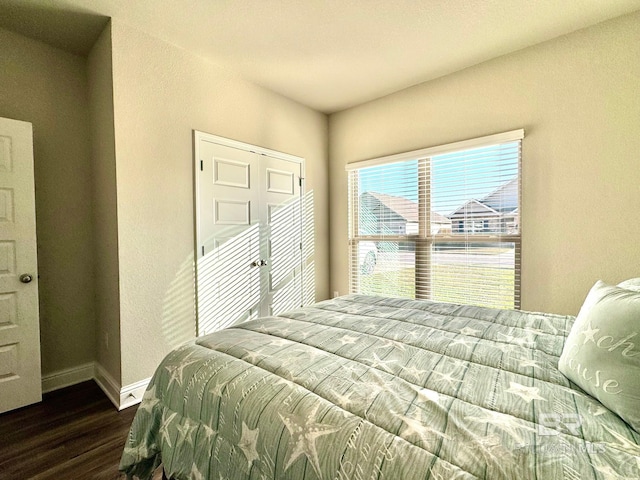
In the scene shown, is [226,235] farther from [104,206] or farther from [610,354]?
[610,354]

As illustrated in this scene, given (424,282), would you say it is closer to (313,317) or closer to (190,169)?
(313,317)

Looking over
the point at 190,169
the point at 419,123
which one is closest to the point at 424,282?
the point at 419,123

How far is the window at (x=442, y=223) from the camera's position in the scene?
109 inches

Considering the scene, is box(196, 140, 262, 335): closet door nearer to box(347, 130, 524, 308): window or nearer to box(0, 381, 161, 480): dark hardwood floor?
box(0, 381, 161, 480): dark hardwood floor

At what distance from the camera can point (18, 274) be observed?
217 centimetres

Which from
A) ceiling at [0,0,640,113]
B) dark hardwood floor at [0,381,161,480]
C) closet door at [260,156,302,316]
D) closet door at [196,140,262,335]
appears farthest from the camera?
closet door at [260,156,302,316]

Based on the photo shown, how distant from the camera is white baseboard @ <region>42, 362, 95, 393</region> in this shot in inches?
95.2

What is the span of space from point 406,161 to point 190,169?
7.12 feet

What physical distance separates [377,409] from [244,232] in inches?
96.9

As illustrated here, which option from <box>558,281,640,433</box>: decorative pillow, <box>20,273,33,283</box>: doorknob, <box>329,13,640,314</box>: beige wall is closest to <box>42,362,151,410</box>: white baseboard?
<box>20,273,33,283</box>: doorknob

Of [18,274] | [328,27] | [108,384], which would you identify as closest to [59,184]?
[18,274]

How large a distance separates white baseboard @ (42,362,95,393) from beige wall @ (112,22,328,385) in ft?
2.26

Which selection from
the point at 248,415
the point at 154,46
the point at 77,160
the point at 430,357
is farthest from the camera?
the point at 77,160

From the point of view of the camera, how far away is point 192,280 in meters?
2.64
